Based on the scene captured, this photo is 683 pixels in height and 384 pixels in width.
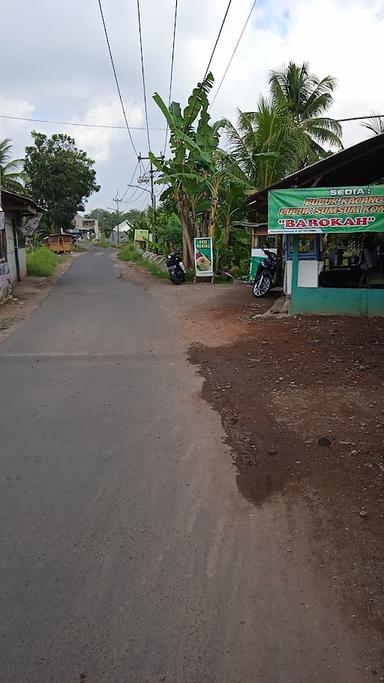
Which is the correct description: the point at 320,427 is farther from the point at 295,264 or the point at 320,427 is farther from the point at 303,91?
the point at 303,91

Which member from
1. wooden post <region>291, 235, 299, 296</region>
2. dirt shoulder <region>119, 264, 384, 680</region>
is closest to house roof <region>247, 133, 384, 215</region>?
wooden post <region>291, 235, 299, 296</region>

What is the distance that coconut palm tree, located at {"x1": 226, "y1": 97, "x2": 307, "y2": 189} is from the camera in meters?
19.1

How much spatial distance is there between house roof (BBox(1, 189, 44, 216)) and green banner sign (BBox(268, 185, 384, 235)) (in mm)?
9266

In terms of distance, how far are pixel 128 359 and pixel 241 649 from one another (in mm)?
5724

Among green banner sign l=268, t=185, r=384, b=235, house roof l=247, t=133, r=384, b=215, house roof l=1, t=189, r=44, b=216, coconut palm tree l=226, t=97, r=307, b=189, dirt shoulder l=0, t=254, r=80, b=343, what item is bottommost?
dirt shoulder l=0, t=254, r=80, b=343

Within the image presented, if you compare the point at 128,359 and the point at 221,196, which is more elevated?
the point at 221,196

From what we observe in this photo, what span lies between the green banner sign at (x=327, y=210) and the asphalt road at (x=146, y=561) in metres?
5.96

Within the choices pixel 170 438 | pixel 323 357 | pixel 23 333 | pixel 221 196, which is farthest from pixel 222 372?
pixel 221 196

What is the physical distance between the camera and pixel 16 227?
1988 centimetres

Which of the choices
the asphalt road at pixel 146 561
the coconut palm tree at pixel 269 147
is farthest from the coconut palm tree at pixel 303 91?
the asphalt road at pixel 146 561

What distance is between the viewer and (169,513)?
3.58 meters

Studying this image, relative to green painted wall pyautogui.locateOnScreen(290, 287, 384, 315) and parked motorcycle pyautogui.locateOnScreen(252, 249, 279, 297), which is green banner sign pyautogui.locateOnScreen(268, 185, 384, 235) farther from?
parked motorcycle pyautogui.locateOnScreen(252, 249, 279, 297)

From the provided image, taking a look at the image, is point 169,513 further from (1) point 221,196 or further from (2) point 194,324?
(1) point 221,196

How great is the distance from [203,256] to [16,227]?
710 centimetres
